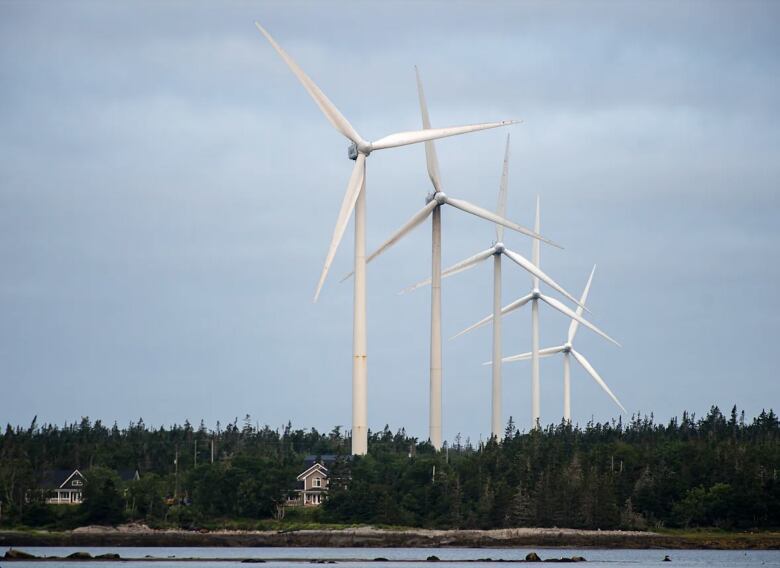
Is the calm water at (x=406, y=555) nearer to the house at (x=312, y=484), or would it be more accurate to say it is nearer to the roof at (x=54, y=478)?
the house at (x=312, y=484)

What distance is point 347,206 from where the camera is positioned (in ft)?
437

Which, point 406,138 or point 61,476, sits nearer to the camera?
point 406,138

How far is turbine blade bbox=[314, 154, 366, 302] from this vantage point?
125m

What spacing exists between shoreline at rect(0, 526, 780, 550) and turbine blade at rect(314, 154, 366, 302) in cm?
2796

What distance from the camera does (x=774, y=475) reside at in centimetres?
14750

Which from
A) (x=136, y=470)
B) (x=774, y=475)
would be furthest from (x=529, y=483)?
(x=136, y=470)

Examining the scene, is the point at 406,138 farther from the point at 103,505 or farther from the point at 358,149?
the point at 103,505

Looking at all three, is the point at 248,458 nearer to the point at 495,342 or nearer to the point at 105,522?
the point at 105,522

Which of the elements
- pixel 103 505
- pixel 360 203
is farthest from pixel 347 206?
pixel 103 505

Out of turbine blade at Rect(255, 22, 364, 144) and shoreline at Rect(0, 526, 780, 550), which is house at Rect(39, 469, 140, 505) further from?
turbine blade at Rect(255, 22, 364, 144)

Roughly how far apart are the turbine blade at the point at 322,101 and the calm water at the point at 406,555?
3476 centimetres

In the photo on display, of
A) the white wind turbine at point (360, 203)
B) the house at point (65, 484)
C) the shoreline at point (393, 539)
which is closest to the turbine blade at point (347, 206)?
the white wind turbine at point (360, 203)

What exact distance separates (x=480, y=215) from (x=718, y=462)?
31927mm

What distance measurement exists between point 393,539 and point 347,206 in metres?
29.1
